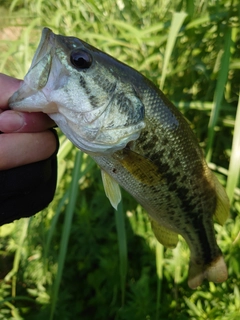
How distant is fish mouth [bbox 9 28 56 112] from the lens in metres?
0.77

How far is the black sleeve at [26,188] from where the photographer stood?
0.87m

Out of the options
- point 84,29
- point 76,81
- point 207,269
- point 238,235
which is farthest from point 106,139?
point 84,29

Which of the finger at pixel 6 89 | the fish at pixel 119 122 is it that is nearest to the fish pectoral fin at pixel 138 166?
the fish at pixel 119 122

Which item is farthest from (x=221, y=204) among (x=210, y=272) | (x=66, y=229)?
(x=66, y=229)

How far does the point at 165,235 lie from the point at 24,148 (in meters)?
0.60

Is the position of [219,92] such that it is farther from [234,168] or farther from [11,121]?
[11,121]

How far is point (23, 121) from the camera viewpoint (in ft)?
2.67

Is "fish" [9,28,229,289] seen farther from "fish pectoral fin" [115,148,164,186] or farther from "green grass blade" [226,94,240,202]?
"green grass blade" [226,94,240,202]

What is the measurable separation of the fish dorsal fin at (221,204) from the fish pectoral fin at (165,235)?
16 cm

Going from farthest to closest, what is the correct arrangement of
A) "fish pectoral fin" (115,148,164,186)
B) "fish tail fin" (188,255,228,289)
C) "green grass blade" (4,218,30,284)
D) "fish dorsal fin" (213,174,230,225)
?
"green grass blade" (4,218,30,284), "fish tail fin" (188,255,228,289), "fish dorsal fin" (213,174,230,225), "fish pectoral fin" (115,148,164,186)

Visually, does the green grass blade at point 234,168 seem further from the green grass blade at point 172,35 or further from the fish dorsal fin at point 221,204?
the green grass blade at point 172,35

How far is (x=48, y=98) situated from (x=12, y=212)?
14.1 inches

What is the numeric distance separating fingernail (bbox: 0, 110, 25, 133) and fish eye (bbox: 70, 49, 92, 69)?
7.2 inches

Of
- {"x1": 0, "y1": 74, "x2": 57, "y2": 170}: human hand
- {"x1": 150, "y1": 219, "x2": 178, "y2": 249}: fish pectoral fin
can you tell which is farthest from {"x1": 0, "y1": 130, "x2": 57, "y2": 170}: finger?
{"x1": 150, "y1": 219, "x2": 178, "y2": 249}: fish pectoral fin
